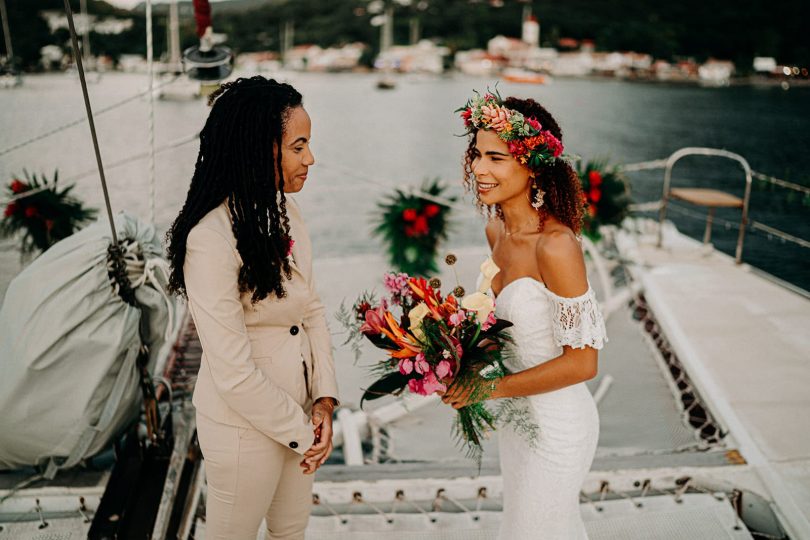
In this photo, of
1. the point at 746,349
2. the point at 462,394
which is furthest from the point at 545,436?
the point at 746,349

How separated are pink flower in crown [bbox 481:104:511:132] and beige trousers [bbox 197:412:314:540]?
1004mm

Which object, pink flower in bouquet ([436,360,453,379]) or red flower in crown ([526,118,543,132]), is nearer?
pink flower in bouquet ([436,360,453,379])

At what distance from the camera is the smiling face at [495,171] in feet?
5.77

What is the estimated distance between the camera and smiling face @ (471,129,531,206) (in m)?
1.76

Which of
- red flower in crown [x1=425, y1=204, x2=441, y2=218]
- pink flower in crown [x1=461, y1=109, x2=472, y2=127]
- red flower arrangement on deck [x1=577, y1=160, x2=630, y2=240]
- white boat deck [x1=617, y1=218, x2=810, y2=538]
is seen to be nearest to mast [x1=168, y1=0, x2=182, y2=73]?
red flower in crown [x1=425, y1=204, x2=441, y2=218]

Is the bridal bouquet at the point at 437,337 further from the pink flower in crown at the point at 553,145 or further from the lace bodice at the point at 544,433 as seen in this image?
the pink flower in crown at the point at 553,145

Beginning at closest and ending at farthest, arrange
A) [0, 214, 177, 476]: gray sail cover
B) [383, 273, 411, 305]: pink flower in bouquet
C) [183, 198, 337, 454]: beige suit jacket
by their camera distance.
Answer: [183, 198, 337, 454]: beige suit jacket, [383, 273, 411, 305]: pink flower in bouquet, [0, 214, 177, 476]: gray sail cover

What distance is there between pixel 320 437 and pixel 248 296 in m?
0.41

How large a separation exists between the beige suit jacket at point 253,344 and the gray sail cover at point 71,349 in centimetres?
86

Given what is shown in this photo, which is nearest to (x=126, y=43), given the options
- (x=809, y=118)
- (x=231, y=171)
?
(x=231, y=171)

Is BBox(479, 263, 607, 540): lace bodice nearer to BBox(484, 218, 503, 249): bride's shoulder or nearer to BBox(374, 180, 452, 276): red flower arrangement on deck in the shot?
BBox(484, 218, 503, 249): bride's shoulder

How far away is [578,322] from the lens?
166 centimetres

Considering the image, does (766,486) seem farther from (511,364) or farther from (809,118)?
(809,118)

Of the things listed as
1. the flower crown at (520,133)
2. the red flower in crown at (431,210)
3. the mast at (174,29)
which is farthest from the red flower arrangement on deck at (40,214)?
the flower crown at (520,133)
